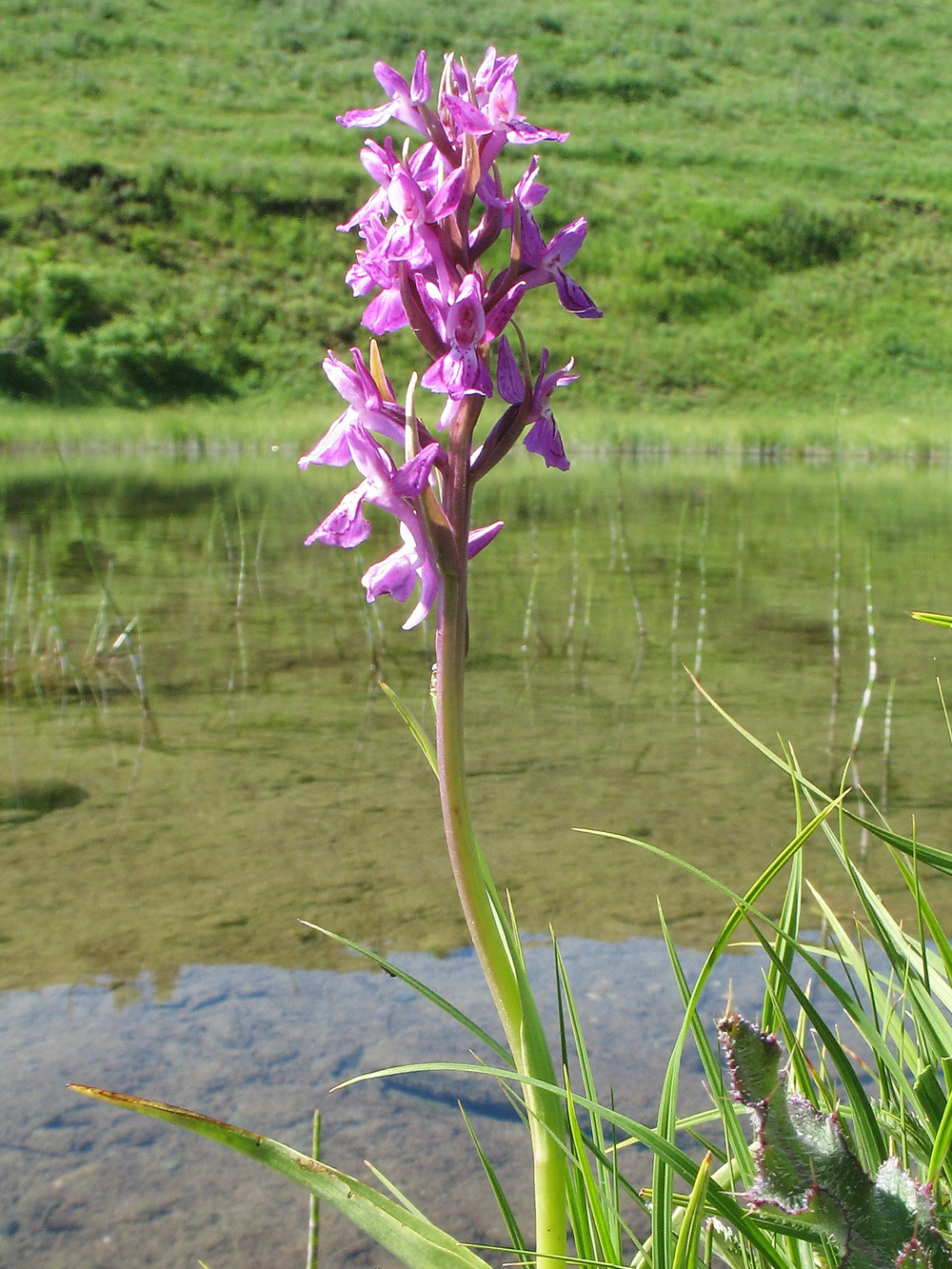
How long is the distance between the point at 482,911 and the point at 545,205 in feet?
99.1

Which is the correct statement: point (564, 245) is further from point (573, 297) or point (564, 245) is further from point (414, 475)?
point (414, 475)

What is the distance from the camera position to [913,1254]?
2.86 feet

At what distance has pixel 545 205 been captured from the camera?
29.1m

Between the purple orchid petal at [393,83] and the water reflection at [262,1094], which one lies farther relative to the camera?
the water reflection at [262,1094]

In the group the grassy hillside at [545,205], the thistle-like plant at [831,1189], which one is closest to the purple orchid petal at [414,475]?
the thistle-like plant at [831,1189]

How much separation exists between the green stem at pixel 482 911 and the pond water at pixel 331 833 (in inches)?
27.3

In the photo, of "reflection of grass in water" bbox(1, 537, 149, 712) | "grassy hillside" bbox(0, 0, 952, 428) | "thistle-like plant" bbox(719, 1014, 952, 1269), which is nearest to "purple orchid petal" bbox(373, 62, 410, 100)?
"thistle-like plant" bbox(719, 1014, 952, 1269)

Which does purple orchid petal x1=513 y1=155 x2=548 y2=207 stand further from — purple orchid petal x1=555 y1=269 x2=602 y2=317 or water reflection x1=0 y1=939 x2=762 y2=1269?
water reflection x1=0 y1=939 x2=762 y2=1269

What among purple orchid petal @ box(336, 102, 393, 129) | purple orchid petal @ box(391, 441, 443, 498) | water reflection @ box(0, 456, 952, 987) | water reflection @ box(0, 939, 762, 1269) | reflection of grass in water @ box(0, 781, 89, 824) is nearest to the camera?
purple orchid petal @ box(391, 441, 443, 498)

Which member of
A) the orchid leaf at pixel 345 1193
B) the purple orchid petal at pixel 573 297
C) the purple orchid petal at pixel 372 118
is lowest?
the orchid leaf at pixel 345 1193

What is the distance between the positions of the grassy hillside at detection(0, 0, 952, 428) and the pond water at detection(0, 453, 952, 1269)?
21.6m

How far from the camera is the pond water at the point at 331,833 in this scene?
1729 millimetres

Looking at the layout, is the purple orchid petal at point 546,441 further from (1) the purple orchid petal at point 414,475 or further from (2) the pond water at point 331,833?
(2) the pond water at point 331,833

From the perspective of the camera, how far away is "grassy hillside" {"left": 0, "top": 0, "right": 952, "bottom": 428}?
27.6 metres
